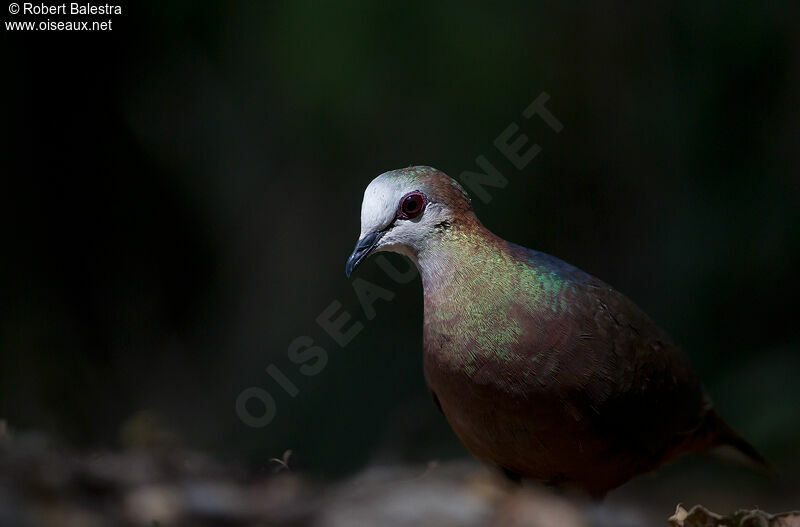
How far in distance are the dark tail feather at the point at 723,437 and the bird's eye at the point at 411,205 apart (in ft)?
3.39

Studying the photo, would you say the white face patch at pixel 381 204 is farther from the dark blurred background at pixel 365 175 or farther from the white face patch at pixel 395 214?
Result: the dark blurred background at pixel 365 175

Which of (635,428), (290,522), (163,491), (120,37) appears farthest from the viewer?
(120,37)

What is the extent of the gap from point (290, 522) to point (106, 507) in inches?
9.6

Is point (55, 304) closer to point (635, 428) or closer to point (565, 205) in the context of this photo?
point (565, 205)

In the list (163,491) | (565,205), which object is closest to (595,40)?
(565,205)

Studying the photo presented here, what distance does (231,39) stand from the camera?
3.27 m

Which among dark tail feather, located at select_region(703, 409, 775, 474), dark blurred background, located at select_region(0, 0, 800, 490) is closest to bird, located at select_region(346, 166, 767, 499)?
dark tail feather, located at select_region(703, 409, 775, 474)

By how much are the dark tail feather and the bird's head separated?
0.96 m

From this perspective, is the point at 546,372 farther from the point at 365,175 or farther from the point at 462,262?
the point at 365,175

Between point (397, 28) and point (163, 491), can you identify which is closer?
point (163, 491)

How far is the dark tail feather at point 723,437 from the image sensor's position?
7.67ft

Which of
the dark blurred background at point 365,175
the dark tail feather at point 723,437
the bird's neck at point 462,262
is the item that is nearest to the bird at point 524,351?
the bird's neck at point 462,262

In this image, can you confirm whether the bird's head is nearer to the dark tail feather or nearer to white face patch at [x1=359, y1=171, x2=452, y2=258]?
white face patch at [x1=359, y1=171, x2=452, y2=258]

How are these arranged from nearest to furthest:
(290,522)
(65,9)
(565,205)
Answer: (290,522)
(65,9)
(565,205)
